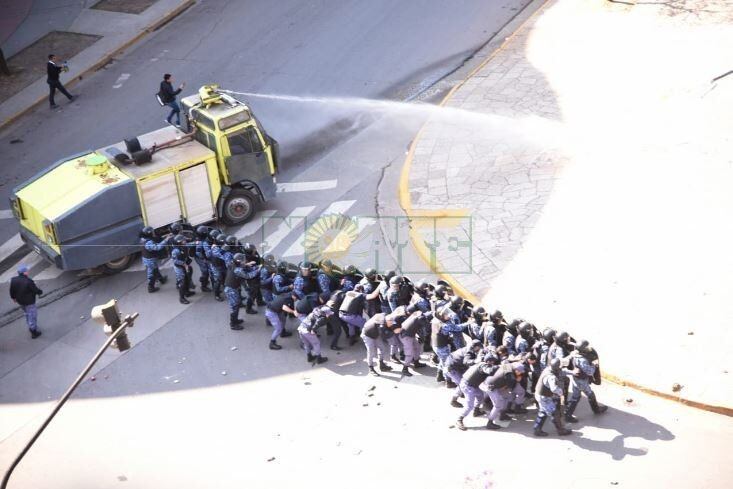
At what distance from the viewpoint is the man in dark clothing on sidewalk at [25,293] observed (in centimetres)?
1775

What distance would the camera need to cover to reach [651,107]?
22.8 meters

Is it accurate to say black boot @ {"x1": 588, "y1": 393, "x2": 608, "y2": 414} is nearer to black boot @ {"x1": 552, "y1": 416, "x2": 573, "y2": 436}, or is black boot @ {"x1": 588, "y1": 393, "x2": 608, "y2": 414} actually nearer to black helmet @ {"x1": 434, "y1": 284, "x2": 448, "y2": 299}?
black boot @ {"x1": 552, "y1": 416, "x2": 573, "y2": 436}

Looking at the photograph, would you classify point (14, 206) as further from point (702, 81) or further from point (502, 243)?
point (702, 81)

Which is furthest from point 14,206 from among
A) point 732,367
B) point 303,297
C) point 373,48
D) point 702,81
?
point 702,81

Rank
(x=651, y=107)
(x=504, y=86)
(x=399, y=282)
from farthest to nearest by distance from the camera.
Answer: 1. (x=504, y=86)
2. (x=651, y=107)
3. (x=399, y=282)

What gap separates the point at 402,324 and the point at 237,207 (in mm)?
5733

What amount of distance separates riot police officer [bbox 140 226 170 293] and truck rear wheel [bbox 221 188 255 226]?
1889 mm

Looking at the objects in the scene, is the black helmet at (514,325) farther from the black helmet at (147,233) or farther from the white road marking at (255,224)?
the black helmet at (147,233)

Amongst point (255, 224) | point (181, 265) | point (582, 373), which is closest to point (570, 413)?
point (582, 373)

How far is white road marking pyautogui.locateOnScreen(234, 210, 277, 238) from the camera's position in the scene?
813 inches

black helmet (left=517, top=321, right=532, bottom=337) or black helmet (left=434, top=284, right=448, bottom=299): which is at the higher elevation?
black helmet (left=434, top=284, right=448, bottom=299)

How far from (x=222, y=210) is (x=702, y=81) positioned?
11040mm

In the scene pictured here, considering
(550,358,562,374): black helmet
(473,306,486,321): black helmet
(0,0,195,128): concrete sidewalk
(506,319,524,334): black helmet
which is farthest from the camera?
(0,0,195,128): concrete sidewalk

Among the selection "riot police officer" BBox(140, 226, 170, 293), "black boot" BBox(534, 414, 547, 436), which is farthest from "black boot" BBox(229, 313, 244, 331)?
"black boot" BBox(534, 414, 547, 436)
